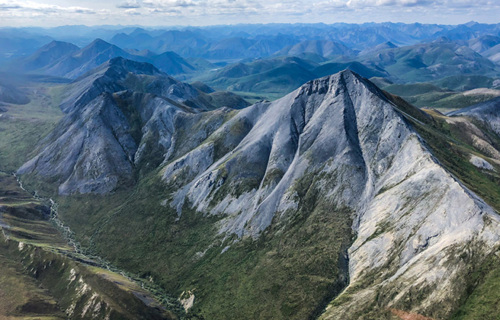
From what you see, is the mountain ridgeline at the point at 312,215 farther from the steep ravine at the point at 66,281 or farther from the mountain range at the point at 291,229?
the steep ravine at the point at 66,281

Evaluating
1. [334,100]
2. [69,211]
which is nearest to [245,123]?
[334,100]

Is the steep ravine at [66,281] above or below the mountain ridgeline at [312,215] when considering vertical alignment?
below

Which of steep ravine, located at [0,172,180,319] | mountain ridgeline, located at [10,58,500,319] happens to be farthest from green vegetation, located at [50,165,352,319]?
steep ravine, located at [0,172,180,319]

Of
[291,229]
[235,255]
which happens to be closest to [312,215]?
[291,229]

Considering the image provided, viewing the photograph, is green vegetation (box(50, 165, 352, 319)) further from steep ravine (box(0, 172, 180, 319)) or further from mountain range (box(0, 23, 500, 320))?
steep ravine (box(0, 172, 180, 319))

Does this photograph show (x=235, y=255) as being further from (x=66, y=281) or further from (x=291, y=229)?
(x=66, y=281)

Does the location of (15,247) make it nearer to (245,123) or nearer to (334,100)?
(245,123)

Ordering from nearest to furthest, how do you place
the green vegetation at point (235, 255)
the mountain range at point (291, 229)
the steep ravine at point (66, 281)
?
the mountain range at point (291, 229)
the green vegetation at point (235, 255)
the steep ravine at point (66, 281)

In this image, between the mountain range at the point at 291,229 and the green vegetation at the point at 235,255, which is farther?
the green vegetation at the point at 235,255

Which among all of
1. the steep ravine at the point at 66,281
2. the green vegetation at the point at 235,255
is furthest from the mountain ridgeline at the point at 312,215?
the steep ravine at the point at 66,281
